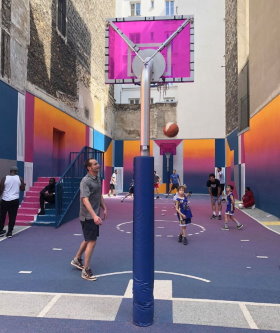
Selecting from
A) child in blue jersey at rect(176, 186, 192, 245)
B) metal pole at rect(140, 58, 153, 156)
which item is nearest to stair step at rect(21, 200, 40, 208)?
child in blue jersey at rect(176, 186, 192, 245)

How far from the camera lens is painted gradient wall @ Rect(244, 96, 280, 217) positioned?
12008mm

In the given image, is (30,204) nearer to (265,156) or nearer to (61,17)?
(61,17)

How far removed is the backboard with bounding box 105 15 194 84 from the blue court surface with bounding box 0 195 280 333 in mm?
3063

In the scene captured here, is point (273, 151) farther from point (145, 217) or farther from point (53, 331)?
point (53, 331)

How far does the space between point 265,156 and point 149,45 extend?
10032 millimetres

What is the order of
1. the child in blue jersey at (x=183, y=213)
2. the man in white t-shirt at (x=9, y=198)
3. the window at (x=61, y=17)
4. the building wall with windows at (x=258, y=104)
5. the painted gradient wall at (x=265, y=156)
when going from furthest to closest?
the window at (x=61, y=17), the building wall with windows at (x=258, y=104), the painted gradient wall at (x=265, y=156), the man in white t-shirt at (x=9, y=198), the child in blue jersey at (x=183, y=213)

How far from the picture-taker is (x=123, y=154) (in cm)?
2552

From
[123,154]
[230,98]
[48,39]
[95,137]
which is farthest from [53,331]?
[123,154]

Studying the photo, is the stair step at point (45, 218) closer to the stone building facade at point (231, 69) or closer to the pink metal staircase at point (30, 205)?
the pink metal staircase at point (30, 205)

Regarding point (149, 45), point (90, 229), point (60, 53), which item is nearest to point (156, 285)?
point (90, 229)

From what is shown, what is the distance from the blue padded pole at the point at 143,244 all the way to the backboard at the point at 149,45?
5.42ft

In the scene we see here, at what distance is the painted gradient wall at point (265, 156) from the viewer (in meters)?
12.0

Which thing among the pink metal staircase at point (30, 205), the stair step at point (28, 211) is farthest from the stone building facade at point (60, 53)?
the stair step at point (28, 211)

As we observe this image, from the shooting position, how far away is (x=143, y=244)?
3709mm
